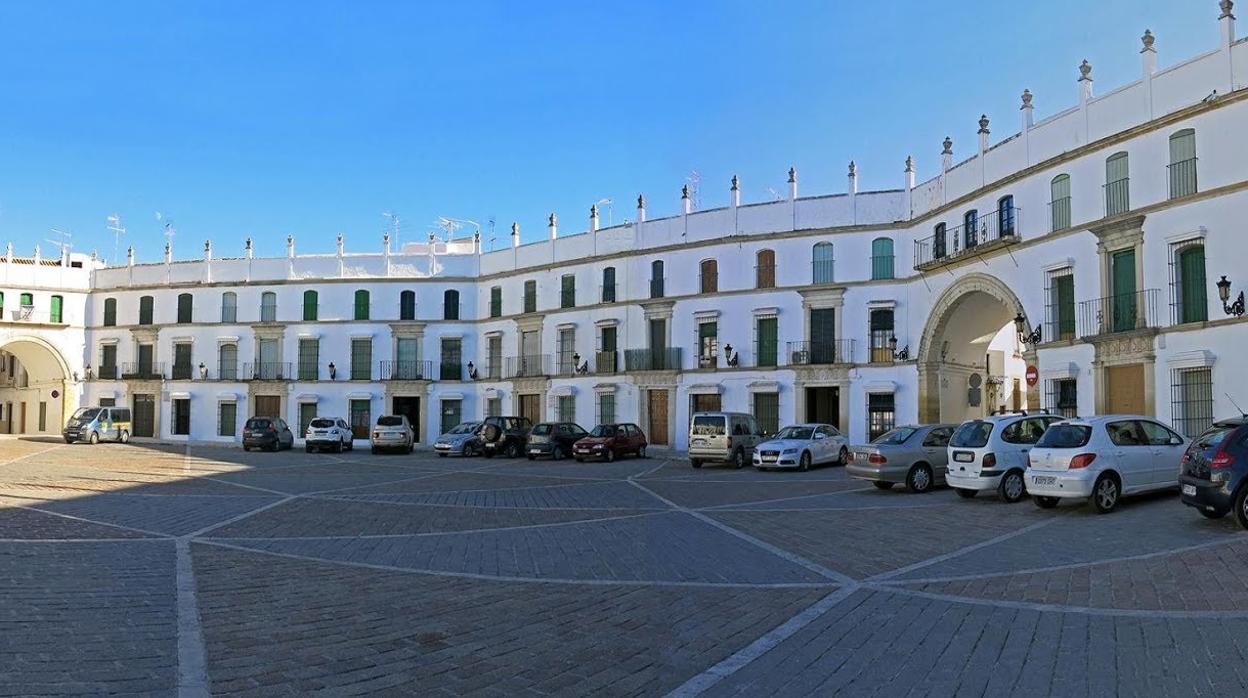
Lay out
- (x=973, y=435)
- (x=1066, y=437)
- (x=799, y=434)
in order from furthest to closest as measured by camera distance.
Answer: (x=799, y=434) < (x=973, y=435) < (x=1066, y=437)

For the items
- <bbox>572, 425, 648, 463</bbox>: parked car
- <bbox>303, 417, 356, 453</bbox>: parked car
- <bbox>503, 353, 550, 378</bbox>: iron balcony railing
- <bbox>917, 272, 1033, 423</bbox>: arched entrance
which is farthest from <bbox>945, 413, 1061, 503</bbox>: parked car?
<bbox>503, 353, 550, 378</bbox>: iron balcony railing

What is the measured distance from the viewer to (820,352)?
3788cm

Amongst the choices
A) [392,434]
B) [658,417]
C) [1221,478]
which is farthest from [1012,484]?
[392,434]

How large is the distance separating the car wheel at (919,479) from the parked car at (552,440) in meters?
17.0

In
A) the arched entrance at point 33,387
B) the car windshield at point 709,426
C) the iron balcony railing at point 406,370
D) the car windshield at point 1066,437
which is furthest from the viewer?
the arched entrance at point 33,387

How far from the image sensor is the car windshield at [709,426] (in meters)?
28.8

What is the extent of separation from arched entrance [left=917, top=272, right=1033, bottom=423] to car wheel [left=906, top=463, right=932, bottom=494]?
1327cm

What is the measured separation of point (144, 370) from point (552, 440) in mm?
31994

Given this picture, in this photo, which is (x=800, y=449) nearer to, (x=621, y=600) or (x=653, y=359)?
→ (x=653, y=359)

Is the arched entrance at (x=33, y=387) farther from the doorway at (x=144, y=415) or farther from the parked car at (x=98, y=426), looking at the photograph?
the parked car at (x=98, y=426)

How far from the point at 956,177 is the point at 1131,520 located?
71.7 feet

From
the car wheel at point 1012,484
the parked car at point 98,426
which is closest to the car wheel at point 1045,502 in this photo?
the car wheel at point 1012,484

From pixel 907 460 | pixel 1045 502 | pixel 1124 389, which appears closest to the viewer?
pixel 1045 502

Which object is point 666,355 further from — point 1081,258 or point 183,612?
point 183,612
